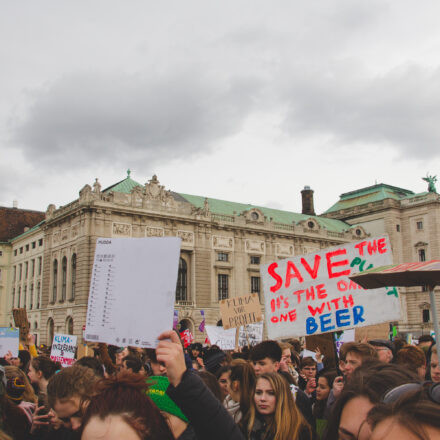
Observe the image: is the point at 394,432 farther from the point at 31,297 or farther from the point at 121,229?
the point at 31,297

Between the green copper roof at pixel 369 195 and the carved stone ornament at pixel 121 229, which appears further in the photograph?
the green copper roof at pixel 369 195

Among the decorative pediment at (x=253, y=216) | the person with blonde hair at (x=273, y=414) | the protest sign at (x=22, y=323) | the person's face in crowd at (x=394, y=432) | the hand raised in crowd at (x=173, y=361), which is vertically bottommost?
the person with blonde hair at (x=273, y=414)

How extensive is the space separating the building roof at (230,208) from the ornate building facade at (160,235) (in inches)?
7.9

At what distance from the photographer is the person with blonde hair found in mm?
4211

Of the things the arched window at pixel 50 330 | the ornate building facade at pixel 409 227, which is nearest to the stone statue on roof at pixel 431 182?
the ornate building facade at pixel 409 227

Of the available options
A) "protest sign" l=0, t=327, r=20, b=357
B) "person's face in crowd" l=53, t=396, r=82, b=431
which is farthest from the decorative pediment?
"person's face in crowd" l=53, t=396, r=82, b=431

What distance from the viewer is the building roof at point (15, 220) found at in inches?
2336

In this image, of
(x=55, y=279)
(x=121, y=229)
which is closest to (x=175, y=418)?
(x=121, y=229)

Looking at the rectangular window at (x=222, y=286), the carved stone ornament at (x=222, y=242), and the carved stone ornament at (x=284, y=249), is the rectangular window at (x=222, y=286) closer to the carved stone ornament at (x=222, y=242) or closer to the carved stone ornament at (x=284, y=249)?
the carved stone ornament at (x=222, y=242)

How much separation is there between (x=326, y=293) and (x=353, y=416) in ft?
17.2

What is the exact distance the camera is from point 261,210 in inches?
2117

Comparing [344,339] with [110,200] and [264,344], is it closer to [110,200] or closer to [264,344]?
[264,344]

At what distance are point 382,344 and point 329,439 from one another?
4.62 meters

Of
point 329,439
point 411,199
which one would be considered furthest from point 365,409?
point 411,199
